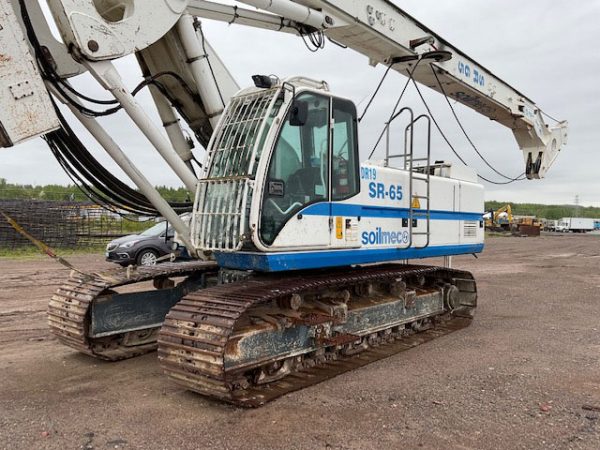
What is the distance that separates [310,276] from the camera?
6.13m

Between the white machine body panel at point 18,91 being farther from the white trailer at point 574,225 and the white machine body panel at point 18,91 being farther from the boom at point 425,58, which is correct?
the white trailer at point 574,225

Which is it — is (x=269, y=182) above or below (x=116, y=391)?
above

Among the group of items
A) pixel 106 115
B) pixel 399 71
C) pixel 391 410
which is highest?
pixel 399 71

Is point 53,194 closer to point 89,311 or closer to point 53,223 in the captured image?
point 53,223

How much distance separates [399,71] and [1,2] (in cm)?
561

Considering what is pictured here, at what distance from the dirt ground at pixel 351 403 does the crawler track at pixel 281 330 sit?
240mm

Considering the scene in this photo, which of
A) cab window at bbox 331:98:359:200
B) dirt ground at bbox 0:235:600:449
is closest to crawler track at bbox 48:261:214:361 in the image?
dirt ground at bbox 0:235:600:449

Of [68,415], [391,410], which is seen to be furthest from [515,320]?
[68,415]

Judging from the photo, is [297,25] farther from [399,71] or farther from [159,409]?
[159,409]

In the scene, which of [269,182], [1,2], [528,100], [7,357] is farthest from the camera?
[528,100]

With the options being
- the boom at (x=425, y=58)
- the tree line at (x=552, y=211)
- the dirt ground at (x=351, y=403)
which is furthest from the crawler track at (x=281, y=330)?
the tree line at (x=552, y=211)

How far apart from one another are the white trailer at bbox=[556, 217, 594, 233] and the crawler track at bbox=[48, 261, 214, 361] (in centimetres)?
6526

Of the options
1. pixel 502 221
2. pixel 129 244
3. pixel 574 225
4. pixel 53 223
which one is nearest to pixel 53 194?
pixel 53 223

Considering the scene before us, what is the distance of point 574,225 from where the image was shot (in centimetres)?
6506
